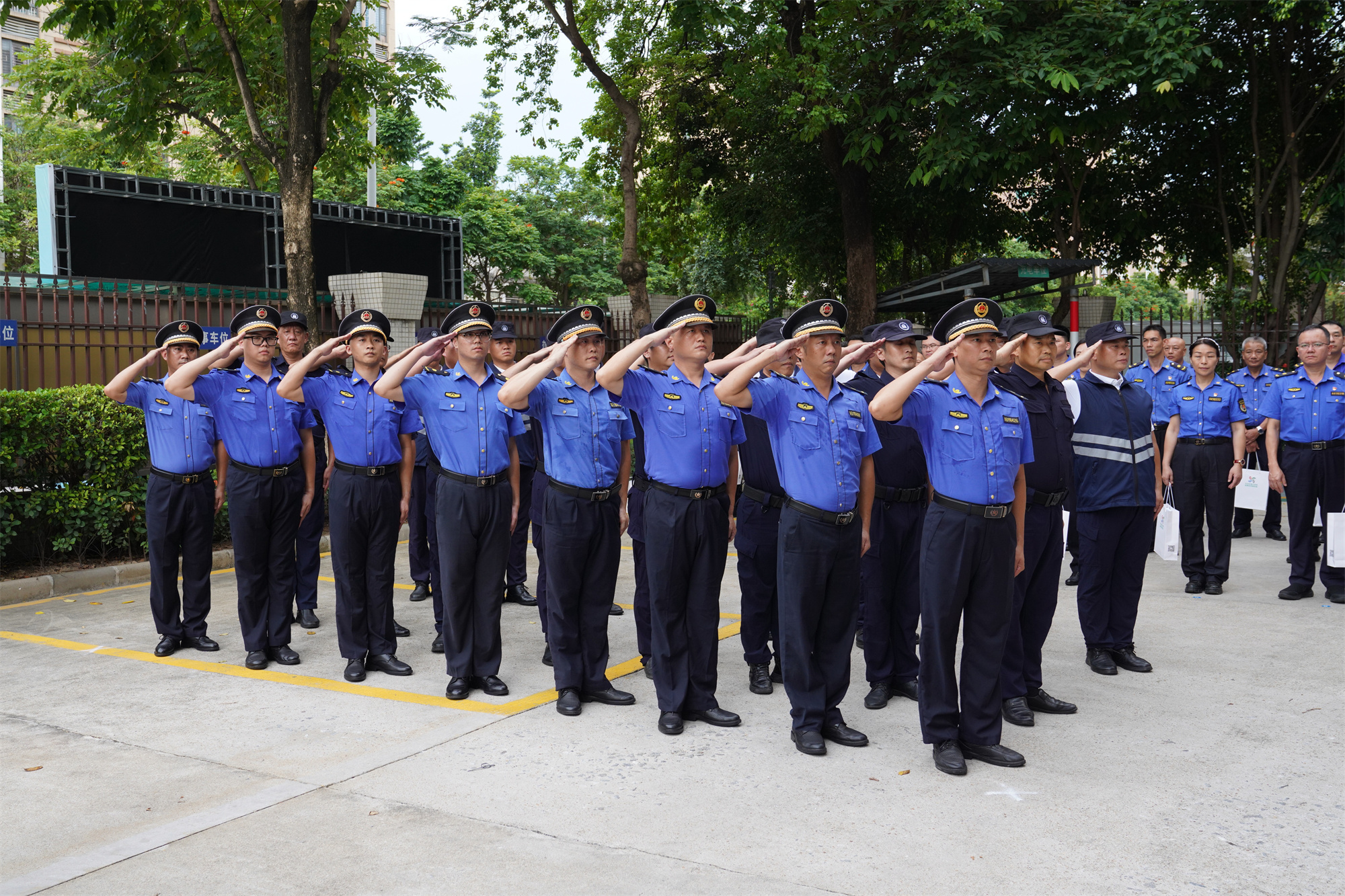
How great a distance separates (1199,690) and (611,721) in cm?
319

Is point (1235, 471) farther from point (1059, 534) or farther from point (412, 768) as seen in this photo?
point (412, 768)

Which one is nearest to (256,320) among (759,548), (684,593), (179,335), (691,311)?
(179,335)

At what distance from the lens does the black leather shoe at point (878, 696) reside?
18.5 feet

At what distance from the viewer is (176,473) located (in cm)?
671

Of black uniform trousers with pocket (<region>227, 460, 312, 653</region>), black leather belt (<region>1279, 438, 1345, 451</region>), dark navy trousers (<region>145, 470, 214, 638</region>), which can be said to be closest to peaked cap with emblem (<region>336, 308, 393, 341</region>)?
black uniform trousers with pocket (<region>227, 460, 312, 653</region>)

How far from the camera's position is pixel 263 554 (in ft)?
21.6

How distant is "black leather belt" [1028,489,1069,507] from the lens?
5586 millimetres

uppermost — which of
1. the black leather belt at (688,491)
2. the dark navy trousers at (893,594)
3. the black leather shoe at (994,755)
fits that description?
the black leather belt at (688,491)

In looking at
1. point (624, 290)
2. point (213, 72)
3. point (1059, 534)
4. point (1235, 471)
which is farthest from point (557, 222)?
point (1059, 534)

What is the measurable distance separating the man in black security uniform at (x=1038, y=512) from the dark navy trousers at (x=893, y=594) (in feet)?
1.86

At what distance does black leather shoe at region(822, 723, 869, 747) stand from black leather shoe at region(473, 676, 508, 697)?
1.78 metres

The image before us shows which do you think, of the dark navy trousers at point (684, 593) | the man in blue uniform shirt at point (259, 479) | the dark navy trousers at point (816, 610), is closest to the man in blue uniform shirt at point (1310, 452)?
the dark navy trousers at point (816, 610)

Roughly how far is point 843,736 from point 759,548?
4.29 ft

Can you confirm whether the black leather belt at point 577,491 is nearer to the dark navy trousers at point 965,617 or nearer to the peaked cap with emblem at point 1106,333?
the dark navy trousers at point 965,617
